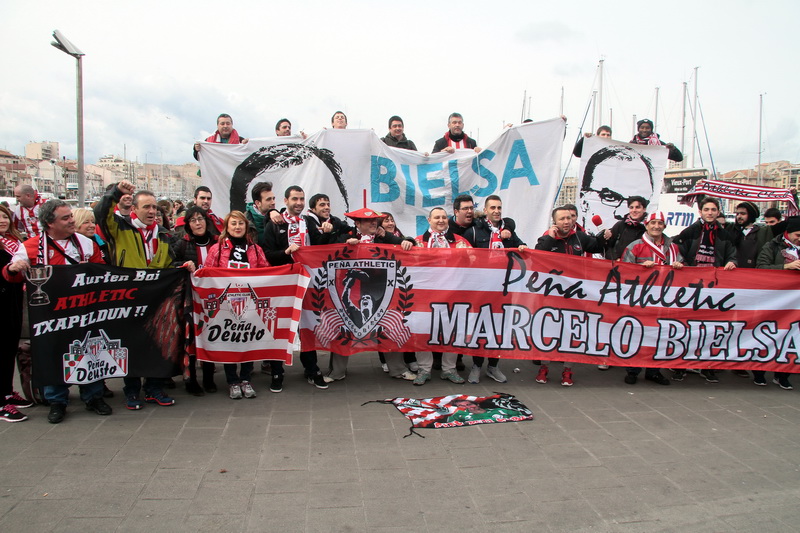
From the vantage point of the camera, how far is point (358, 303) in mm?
5309

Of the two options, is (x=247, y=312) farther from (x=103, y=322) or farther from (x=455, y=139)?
(x=455, y=139)

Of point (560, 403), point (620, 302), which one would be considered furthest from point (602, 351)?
point (560, 403)

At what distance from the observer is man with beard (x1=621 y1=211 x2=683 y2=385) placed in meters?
5.56

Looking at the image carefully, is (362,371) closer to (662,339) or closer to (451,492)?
(451,492)

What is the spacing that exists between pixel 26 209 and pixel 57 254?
620 centimetres

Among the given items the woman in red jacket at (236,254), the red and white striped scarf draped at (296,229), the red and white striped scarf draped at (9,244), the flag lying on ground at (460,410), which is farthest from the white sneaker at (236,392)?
the red and white striped scarf draped at (9,244)

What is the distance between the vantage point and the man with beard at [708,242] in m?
5.99

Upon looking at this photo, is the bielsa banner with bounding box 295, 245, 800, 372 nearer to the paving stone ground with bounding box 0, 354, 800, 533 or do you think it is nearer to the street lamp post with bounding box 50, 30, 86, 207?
the paving stone ground with bounding box 0, 354, 800, 533

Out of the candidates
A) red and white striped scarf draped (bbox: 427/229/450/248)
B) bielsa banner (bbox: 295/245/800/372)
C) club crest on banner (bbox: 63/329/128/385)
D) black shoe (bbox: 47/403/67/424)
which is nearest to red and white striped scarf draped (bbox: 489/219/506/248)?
bielsa banner (bbox: 295/245/800/372)

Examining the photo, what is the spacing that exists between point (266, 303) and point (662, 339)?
412 cm

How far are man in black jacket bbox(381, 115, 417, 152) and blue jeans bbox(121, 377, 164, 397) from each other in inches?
175

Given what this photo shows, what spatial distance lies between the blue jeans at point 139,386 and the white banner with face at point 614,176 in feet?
18.5

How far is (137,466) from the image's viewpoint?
3475 millimetres

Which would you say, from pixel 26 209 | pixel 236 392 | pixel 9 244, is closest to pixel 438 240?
pixel 236 392
